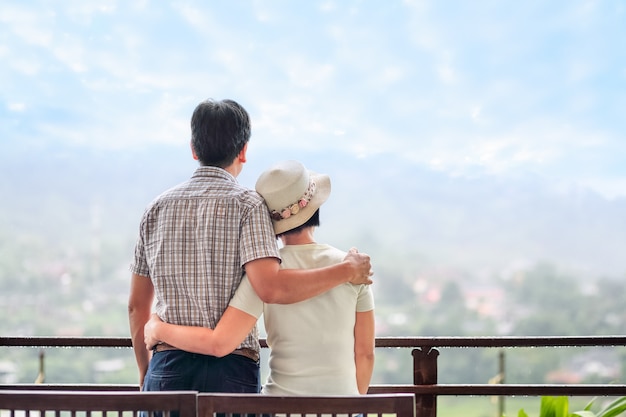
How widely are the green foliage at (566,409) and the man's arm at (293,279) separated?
1607mm

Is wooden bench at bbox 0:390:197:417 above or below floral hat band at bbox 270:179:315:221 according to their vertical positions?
below

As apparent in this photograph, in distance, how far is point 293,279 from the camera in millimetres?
1341

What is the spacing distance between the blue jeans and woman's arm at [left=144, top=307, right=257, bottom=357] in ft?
0.11

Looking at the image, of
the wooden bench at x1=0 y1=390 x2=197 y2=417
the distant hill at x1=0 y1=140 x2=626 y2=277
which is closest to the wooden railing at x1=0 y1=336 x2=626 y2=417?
the wooden bench at x1=0 y1=390 x2=197 y2=417

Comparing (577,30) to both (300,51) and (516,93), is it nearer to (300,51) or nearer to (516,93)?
(516,93)

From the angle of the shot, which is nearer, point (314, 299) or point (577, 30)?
point (314, 299)

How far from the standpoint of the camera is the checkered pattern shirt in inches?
55.0

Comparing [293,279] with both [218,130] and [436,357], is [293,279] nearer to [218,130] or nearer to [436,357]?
[218,130]

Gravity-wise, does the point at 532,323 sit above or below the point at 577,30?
below

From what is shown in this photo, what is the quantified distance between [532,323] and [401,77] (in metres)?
5.16


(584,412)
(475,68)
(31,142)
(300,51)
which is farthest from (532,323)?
(584,412)

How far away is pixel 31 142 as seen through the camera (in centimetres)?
752

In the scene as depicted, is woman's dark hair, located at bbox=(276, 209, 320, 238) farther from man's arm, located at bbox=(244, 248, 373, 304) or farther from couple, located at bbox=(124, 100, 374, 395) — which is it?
man's arm, located at bbox=(244, 248, 373, 304)

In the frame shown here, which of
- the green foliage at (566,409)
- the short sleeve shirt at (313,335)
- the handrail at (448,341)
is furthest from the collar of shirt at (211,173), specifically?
the green foliage at (566,409)
